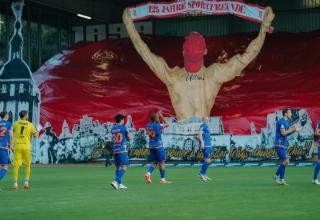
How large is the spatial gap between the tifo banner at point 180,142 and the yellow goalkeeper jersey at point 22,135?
54.7ft

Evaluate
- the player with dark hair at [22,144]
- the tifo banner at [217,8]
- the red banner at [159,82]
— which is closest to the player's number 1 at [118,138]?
the player with dark hair at [22,144]

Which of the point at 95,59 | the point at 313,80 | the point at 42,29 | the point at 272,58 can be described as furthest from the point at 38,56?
the point at 313,80

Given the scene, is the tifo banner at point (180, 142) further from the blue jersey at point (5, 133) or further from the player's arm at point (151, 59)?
the blue jersey at point (5, 133)

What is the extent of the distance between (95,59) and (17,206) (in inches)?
1242

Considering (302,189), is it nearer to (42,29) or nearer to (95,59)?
(95,59)

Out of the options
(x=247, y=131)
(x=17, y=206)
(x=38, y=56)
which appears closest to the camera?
(x=17, y=206)

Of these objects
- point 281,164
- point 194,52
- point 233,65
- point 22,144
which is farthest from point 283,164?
point 194,52

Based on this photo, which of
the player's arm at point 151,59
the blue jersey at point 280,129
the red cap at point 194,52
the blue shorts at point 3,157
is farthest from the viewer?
the player's arm at point 151,59

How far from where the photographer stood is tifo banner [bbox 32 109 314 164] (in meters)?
36.9

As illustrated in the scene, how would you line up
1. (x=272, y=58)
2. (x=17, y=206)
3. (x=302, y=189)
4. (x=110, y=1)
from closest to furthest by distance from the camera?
(x=17, y=206) → (x=302, y=189) → (x=272, y=58) → (x=110, y=1)

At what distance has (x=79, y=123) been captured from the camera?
130 ft

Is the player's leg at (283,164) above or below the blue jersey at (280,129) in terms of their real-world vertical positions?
below

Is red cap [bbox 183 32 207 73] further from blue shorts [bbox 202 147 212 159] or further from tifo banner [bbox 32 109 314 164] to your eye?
blue shorts [bbox 202 147 212 159]

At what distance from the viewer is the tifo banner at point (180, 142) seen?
3688 cm
